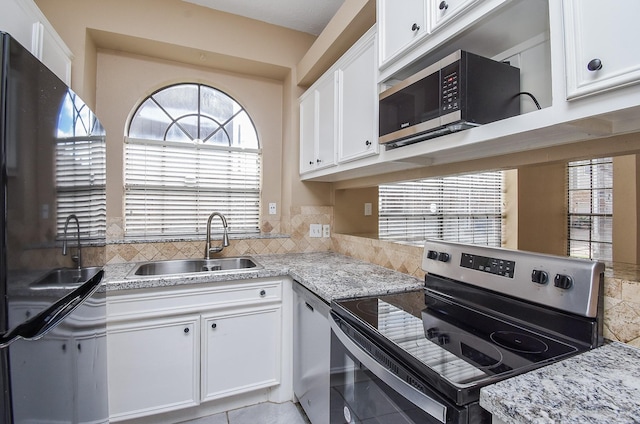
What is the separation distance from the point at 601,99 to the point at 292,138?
2192 mm

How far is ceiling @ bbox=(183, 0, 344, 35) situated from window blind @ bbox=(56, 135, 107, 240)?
5.15 ft

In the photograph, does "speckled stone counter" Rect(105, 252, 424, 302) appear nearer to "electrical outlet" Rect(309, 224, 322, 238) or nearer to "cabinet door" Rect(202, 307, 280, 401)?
"cabinet door" Rect(202, 307, 280, 401)

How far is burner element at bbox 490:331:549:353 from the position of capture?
91 cm

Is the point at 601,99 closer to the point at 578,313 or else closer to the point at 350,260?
the point at 578,313

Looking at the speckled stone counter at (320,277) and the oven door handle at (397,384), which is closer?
the oven door handle at (397,384)

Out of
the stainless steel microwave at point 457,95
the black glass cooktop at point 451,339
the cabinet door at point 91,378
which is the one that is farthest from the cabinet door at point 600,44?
the cabinet door at point 91,378

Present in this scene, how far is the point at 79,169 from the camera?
3.51 feet

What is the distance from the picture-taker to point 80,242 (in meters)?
1.06

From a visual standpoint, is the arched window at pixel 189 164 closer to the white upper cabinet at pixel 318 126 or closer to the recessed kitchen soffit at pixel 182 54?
the recessed kitchen soffit at pixel 182 54

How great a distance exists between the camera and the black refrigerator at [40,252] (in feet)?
2.32

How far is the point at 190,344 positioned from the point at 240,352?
0.30 metres

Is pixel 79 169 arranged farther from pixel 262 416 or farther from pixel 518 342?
pixel 262 416

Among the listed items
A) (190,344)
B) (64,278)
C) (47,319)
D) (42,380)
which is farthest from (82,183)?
(190,344)

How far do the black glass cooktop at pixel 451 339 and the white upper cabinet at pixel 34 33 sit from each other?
1.81 metres
